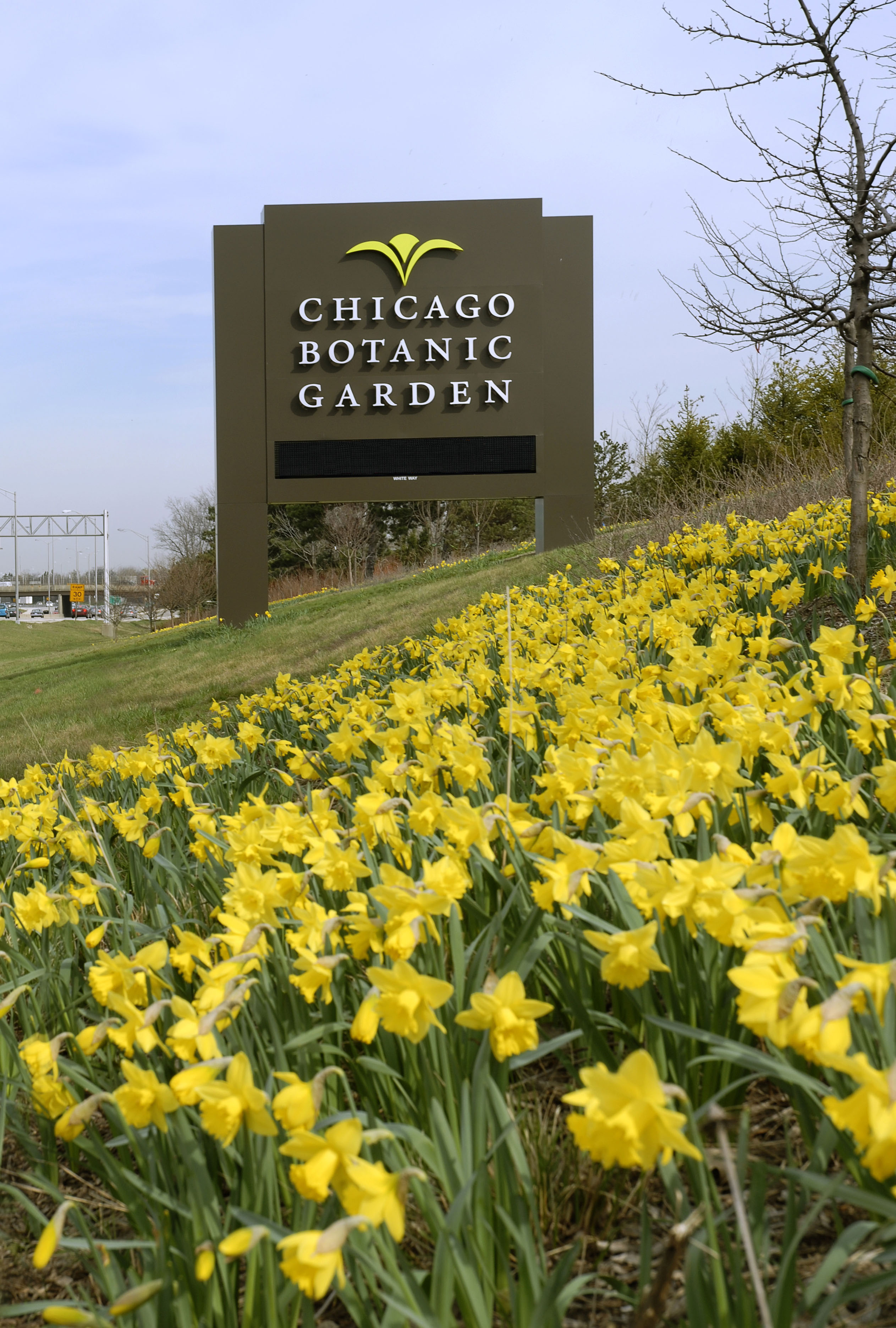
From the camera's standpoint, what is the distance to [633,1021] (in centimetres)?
146

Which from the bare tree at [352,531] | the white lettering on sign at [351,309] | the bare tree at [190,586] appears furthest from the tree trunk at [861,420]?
the bare tree at [190,586]

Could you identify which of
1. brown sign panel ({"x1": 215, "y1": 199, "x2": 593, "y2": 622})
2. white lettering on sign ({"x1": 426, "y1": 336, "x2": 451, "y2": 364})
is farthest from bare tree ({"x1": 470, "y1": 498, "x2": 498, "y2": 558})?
white lettering on sign ({"x1": 426, "y1": 336, "x2": 451, "y2": 364})

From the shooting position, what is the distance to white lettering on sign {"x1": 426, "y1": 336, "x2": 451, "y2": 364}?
14102mm

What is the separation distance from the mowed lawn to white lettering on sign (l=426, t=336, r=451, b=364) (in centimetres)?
339

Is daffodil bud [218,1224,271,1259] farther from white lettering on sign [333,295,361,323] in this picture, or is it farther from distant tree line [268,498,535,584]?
distant tree line [268,498,535,584]

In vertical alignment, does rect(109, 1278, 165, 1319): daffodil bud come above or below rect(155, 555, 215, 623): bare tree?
below

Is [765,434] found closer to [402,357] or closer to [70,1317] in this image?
[402,357]

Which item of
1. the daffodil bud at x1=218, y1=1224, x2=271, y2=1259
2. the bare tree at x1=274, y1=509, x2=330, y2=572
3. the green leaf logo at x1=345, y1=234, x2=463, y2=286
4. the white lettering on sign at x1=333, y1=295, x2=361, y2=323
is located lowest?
the daffodil bud at x1=218, y1=1224, x2=271, y2=1259

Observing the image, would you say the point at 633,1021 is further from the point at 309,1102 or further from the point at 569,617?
the point at 569,617

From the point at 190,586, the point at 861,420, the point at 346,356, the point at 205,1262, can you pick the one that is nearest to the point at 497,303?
the point at 346,356

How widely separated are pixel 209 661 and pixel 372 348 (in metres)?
5.62

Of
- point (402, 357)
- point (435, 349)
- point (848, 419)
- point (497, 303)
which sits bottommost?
point (848, 419)

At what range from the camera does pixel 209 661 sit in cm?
1235

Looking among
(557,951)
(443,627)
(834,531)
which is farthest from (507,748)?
(834,531)
